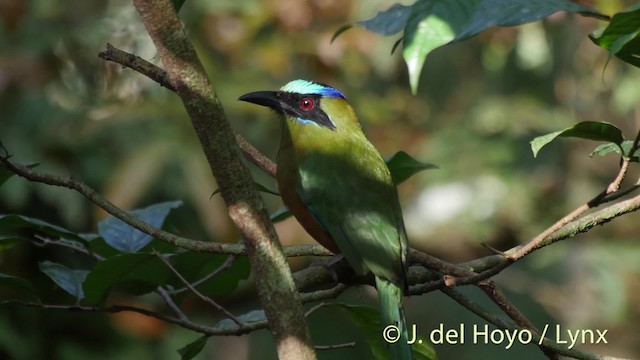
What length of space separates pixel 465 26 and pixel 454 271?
45cm

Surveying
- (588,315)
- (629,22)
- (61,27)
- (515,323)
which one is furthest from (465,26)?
(588,315)

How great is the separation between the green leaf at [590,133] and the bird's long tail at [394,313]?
50 cm

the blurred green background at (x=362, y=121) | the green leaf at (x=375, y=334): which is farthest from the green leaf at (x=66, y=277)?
the blurred green background at (x=362, y=121)

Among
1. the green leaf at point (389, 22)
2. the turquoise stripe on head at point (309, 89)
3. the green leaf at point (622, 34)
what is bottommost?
the green leaf at point (622, 34)

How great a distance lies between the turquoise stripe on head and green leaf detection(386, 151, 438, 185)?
705mm

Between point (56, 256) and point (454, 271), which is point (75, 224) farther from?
point (454, 271)

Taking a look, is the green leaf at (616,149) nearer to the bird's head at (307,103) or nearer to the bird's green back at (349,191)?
the bird's green back at (349,191)

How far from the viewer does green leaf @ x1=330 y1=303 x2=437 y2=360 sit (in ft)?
6.29

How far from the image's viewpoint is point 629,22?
1.43 metres

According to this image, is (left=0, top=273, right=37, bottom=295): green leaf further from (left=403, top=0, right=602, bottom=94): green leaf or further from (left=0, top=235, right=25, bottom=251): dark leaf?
(left=403, top=0, right=602, bottom=94): green leaf

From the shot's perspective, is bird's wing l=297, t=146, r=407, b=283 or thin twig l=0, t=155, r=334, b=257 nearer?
thin twig l=0, t=155, r=334, b=257

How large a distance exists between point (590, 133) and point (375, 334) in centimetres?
62

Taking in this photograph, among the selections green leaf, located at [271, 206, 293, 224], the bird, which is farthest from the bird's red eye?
green leaf, located at [271, 206, 293, 224]

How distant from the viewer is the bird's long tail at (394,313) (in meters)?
1.87
